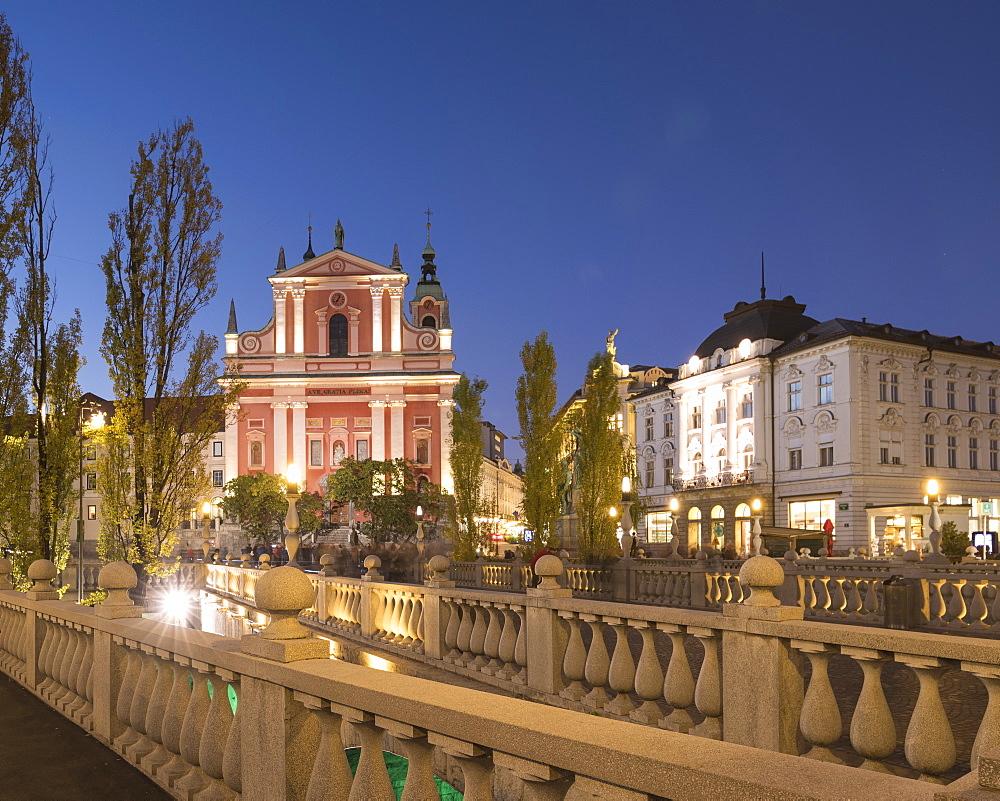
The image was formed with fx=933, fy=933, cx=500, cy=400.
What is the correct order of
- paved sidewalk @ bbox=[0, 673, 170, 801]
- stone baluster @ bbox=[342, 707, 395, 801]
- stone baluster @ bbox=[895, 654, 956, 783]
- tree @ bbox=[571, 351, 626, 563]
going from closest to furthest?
stone baluster @ bbox=[342, 707, 395, 801] → stone baluster @ bbox=[895, 654, 956, 783] → paved sidewalk @ bbox=[0, 673, 170, 801] → tree @ bbox=[571, 351, 626, 563]

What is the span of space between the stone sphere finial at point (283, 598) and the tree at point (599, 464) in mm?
18980

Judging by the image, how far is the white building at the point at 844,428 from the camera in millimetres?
47406

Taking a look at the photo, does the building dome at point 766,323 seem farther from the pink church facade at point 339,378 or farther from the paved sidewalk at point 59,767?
the paved sidewalk at point 59,767

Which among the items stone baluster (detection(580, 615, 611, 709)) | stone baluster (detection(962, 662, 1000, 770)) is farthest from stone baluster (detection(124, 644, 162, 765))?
stone baluster (detection(962, 662, 1000, 770))

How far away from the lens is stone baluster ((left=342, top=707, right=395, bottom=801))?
3.42 metres

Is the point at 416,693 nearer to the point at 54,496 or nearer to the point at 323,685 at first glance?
the point at 323,685

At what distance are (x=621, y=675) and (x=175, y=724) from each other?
3159 mm


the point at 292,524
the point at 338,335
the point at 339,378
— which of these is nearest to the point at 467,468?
the point at 292,524

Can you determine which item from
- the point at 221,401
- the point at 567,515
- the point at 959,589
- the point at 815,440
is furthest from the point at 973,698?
the point at 815,440

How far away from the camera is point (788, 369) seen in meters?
52.3

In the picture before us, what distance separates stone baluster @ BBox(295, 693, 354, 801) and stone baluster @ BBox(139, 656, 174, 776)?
2.14 metres

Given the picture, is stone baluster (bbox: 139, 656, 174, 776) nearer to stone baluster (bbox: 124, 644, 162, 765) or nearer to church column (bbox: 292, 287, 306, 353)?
stone baluster (bbox: 124, 644, 162, 765)

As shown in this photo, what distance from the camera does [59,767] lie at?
20.0 ft

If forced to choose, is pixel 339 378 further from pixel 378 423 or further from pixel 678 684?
pixel 678 684
